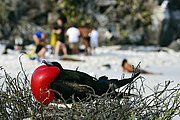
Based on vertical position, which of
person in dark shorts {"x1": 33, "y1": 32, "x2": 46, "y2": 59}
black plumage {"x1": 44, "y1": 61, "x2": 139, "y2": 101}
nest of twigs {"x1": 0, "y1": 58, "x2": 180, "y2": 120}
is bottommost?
person in dark shorts {"x1": 33, "y1": 32, "x2": 46, "y2": 59}

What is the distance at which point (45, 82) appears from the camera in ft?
12.5

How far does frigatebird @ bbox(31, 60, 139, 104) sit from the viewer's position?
378 cm

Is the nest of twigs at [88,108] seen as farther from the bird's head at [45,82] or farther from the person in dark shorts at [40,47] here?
the person in dark shorts at [40,47]

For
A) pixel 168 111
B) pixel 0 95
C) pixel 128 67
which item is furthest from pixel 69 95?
pixel 128 67

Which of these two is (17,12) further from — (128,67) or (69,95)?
(69,95)

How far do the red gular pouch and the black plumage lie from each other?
34 millimetres

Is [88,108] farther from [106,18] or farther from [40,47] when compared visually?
[106,18]

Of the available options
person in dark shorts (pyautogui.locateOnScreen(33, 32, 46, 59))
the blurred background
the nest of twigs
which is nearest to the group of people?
person in dark shorts (pyautogui.locateOnScreen(33, 32, 46, 59))

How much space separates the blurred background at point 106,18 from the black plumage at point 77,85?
1828cm

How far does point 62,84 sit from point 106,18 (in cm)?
2022

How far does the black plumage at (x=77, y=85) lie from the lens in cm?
378

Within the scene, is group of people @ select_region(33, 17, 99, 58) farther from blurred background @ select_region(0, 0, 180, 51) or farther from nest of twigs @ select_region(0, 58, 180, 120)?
nest of twigs @ select_region(0, 58, 180, 120)

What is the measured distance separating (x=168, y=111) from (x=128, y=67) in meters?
7.15

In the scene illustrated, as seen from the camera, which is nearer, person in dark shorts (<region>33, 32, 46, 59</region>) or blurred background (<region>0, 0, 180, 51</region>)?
person in dark shorts (<region>33, 32, 46, 59</region>)
